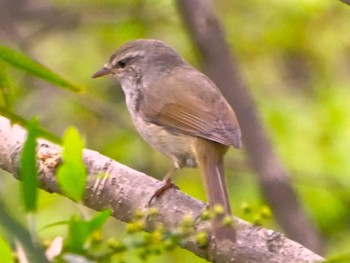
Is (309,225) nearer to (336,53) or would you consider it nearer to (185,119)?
(185,119)

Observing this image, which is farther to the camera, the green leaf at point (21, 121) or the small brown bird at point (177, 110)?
the small brown bird at point (177, 110)

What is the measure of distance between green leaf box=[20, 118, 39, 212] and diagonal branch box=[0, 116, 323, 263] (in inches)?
39.6

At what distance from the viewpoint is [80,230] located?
1.50 metres

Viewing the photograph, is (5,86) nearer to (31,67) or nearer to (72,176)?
(31,67)

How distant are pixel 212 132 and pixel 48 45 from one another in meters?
3.29

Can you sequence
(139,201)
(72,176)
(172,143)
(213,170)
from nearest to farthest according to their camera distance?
(72,176), (139,201), (213,170), (172,143)

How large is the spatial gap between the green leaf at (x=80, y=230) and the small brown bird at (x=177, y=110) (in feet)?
4.84

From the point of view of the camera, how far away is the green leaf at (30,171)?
59.0 inches

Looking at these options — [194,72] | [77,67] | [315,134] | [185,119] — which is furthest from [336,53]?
[185,119]

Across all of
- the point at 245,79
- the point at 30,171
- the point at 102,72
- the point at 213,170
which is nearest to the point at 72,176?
the point at 30,171

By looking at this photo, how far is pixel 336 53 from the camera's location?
6352 millimetres

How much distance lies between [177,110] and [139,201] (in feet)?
3.74

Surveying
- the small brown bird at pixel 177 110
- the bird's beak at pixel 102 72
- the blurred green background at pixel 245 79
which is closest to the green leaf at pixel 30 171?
the small brown bird at pixel 177 110

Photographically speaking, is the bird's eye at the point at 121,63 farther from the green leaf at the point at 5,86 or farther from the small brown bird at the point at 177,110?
the green leaf at the point at 5,86
